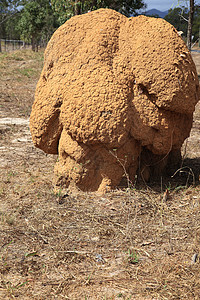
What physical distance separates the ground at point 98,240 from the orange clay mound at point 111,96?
0.40 metres

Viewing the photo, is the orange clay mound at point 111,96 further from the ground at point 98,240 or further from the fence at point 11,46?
the fence at point 11,46

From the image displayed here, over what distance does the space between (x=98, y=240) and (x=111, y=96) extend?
4.76ft

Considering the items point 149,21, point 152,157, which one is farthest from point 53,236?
point 149,21

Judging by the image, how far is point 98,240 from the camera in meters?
2.83

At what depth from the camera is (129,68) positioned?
3408 mm

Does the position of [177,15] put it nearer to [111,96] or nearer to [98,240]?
[111,96]

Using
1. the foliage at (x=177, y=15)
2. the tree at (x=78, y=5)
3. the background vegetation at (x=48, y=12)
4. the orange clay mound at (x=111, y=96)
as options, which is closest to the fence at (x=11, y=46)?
the background vegetation at (x=48, y=12)

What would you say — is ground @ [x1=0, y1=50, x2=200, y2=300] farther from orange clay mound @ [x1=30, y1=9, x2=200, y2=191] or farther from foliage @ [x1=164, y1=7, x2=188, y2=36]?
foliage @ [x1=164, y1=7, x2=188, y2=36]

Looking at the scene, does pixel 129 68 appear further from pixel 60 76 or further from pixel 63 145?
pixel 63 145

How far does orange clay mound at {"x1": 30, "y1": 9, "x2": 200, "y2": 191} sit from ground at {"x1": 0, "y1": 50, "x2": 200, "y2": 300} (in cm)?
40

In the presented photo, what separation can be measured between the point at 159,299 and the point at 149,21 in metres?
2.78

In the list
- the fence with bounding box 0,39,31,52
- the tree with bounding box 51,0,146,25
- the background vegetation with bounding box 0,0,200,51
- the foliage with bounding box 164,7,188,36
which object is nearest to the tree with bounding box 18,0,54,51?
the background vegetation with bounding box 0,0,200,51

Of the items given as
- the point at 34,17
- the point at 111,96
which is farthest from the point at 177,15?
the point at 34,17

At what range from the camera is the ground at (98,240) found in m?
2.26
